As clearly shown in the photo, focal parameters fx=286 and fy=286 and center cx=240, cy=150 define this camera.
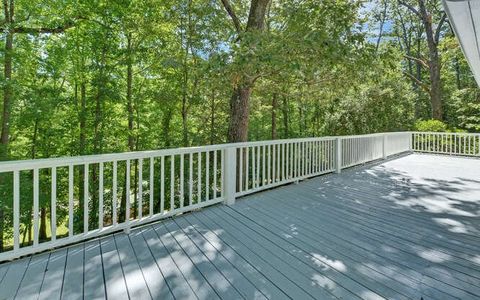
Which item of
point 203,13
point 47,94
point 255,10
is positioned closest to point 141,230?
point 255,10

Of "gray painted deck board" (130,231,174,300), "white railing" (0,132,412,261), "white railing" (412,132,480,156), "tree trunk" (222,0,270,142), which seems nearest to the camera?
"gray painted deck board" (130,231,174,300)

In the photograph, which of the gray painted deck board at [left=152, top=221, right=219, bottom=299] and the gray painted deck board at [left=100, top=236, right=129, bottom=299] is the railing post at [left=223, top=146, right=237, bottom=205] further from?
the gray painted deck board at [left=100, top=236, right=129, bottom=299]

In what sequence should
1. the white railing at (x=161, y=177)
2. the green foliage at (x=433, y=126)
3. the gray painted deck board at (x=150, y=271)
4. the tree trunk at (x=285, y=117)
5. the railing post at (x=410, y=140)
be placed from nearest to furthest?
the gray painted deck board at (x=150, y=271) → the white railing at (x=161, y=177) → the railing post at (x=410, y=140) → the green foliage at (x=433, y=126) → the tree trunk at (x=285, y=117)

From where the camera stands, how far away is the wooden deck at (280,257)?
1.92 m

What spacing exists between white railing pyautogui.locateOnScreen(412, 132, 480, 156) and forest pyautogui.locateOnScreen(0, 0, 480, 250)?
2.80ft

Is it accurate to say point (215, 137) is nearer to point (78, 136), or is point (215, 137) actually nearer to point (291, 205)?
point (78, 136)

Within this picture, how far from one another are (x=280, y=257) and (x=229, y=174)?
175 centimetres

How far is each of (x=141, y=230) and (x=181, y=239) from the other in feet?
1.79

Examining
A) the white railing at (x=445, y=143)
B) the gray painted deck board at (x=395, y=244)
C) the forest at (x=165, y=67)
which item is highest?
the forest at (x=165, y=67)

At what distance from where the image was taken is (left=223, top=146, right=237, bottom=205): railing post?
12.9ft

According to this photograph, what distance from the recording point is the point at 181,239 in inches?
110

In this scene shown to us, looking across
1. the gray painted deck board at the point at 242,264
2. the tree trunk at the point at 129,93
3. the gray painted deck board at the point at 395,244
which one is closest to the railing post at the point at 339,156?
the gray painted deck board at the point at 395,244

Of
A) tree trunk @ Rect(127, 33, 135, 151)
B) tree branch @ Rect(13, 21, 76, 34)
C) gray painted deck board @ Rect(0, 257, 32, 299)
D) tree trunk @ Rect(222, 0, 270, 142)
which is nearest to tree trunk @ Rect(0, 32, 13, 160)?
tree branch @ Rect(13, 21, 76, 34)

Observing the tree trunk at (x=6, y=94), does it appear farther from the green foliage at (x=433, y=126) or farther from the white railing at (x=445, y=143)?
the green foliage at (x=433, y=126)
